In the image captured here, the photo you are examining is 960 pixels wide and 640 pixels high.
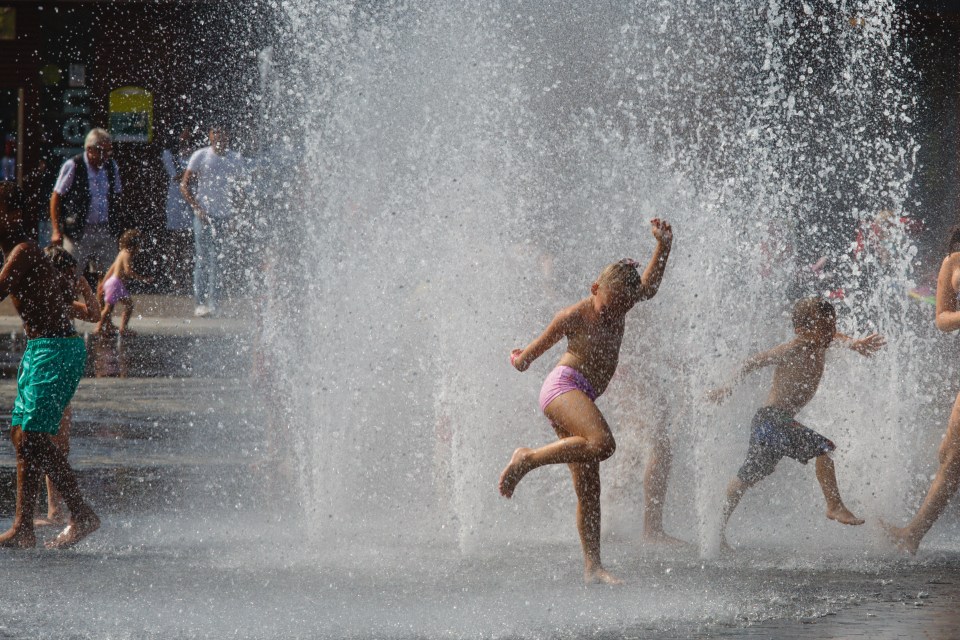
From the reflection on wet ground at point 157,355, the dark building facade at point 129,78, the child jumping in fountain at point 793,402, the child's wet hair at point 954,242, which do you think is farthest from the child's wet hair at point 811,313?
the dark building facade at point 129,78

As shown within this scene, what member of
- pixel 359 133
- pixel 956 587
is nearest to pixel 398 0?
pixel 359 133

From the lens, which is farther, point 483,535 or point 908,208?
point 908,208

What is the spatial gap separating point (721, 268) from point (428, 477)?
6.54 feet

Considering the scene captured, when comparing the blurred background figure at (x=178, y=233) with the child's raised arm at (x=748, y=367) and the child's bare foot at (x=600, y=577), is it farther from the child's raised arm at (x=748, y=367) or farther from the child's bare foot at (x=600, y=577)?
the child's bare foot at (x=600, y=577)

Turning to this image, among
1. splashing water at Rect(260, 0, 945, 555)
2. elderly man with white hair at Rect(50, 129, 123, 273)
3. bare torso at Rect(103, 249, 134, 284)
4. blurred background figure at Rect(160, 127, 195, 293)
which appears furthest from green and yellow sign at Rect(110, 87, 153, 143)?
splashing water at Rect(260, 0, 945, 555)

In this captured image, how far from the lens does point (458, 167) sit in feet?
27.6

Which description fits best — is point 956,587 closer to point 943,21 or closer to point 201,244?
point 201,244

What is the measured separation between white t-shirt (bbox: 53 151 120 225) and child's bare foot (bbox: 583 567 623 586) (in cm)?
875

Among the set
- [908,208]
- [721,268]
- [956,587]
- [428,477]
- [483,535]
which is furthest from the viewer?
[908,208]

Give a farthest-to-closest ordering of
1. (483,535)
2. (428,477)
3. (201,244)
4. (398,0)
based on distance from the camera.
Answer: (201,244) → (398,0) → (428,477) → (483,535)

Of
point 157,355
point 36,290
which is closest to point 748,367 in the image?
point 36,290

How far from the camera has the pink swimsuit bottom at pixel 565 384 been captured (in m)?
5.60

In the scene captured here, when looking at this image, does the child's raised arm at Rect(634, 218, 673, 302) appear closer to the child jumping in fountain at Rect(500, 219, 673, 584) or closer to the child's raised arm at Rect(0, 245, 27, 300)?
the child jumping in fountain at Rect(500, 219, 673, 584)

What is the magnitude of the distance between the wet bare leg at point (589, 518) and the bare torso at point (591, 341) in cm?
36
